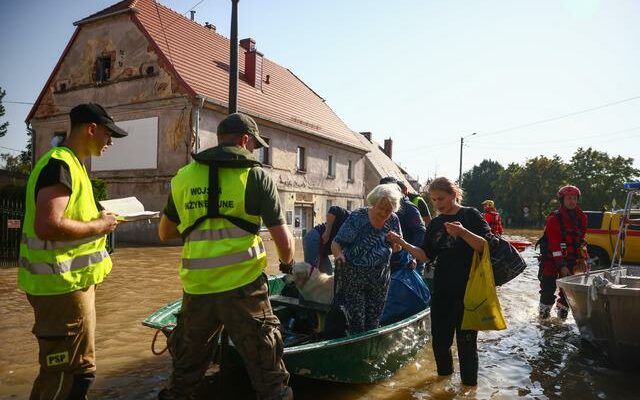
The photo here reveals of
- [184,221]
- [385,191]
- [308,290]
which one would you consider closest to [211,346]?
[184,221]

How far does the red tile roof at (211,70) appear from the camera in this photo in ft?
59.2

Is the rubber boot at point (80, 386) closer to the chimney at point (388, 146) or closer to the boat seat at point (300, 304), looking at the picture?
the boat seat at point (300, 304)

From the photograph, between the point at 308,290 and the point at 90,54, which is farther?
the point at 90,54

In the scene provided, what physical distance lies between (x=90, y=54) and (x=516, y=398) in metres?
21.1

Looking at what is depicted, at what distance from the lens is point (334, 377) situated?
391 cm

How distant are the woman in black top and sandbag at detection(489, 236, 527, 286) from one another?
0.14 meters

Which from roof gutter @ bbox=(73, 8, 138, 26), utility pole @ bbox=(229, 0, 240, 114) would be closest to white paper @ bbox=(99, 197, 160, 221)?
utility pole @ bbox=(229, 0, 240, 114)

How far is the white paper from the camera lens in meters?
3.25

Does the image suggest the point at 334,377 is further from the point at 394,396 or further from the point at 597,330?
the point at 597,330

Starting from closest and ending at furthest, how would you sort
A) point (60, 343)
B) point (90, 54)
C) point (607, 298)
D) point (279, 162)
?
point (60, 343), point (607, 298), point (90, 54), point (279, 162)

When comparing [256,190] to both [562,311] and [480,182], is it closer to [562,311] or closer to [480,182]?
[562,311]

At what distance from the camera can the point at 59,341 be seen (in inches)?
101

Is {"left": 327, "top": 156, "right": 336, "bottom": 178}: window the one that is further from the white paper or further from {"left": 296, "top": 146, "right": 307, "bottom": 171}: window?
the white paper

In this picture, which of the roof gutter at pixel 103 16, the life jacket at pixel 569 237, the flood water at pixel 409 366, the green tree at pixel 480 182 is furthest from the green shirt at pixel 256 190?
the green tree at pixel 480 182
